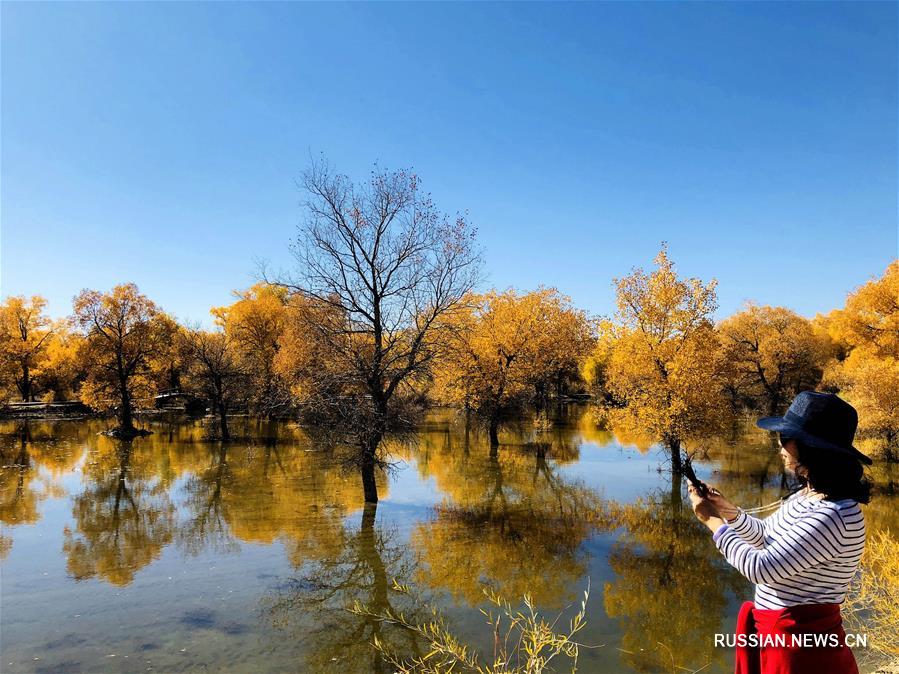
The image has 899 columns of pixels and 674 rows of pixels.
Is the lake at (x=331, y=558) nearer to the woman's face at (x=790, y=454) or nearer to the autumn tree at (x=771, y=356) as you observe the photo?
the woman's face at (x=790, y=454)

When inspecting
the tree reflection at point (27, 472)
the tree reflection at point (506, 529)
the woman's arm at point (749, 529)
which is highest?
the woman's arm at point (749, 529)

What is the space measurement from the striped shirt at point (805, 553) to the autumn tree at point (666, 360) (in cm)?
1624

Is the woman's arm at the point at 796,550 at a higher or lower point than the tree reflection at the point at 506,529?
higher

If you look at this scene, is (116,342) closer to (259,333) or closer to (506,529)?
(259,333)

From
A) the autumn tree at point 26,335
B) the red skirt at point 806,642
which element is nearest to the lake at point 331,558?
the red skirt at point 806,642

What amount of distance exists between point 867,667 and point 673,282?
1350 cm

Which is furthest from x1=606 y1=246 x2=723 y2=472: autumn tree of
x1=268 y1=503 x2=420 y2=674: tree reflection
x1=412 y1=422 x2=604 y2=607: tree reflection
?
x1=268 y1=503 x2=420 y2=674: tree reflection

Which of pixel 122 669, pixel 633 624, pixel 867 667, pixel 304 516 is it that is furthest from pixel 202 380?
pixel 867 667

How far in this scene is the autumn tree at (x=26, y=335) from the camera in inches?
1710

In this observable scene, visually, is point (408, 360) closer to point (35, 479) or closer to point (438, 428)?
point (35, 479)

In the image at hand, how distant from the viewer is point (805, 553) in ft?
7.27

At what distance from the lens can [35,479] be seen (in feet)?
62.1

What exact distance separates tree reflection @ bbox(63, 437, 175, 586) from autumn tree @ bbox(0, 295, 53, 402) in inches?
1216

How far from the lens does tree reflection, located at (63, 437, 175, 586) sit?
36.5 ft
